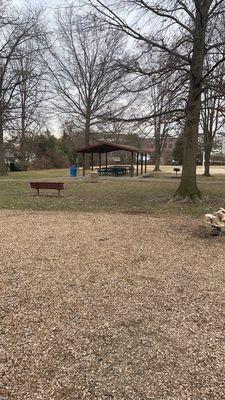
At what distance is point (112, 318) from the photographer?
346 cm

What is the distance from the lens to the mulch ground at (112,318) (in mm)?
2480

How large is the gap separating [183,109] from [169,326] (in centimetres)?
966

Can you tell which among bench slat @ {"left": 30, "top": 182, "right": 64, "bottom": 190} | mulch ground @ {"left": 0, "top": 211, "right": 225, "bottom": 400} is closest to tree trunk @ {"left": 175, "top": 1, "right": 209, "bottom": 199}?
bench slat @ {"left": 30, "top": 182, "right": 64, "bottom": 190}

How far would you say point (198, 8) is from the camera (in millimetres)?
9984

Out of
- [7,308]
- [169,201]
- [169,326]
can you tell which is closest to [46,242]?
[7,308]

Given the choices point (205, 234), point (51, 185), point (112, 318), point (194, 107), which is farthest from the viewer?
point (51, 185)

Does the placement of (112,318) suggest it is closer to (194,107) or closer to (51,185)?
(194,107)

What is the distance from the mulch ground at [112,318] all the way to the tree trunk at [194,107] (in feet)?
17.6

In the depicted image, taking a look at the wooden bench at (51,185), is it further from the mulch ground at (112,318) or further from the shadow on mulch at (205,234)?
the shadow on mulch at (205,234)

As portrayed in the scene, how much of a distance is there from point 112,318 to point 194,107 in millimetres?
9244

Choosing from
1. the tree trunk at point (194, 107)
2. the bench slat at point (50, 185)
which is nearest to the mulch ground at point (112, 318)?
the tree trunk at point (194, 107)

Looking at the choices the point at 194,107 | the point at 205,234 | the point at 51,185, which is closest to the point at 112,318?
the point at 205,234

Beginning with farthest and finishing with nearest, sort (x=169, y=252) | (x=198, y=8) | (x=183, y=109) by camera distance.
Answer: (x=183, y=109)
(x=198, y=8)
(x=169, y=252)

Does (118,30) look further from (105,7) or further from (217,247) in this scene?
(217,247)
